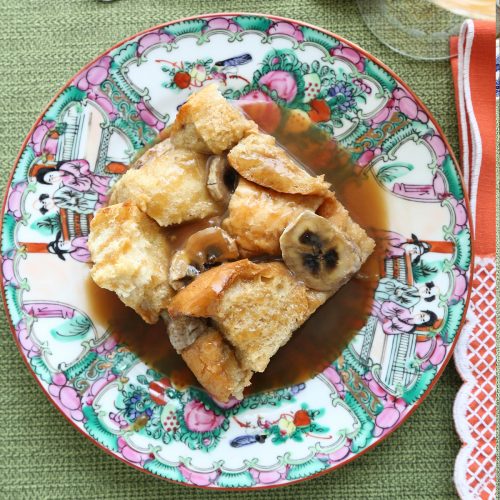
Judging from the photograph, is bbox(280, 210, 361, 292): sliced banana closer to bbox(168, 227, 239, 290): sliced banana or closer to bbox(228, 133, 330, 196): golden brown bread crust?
bbox(228, 133, 330, 196): golden brown bread crust

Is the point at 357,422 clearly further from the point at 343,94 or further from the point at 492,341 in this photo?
the point at 343,94

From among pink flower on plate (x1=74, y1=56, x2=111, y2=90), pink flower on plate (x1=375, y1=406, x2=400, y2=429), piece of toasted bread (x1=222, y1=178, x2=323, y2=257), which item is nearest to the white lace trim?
pink flower on plate (x1=375, y1=406, x2=400, y2=429)

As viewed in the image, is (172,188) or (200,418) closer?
(172,188)

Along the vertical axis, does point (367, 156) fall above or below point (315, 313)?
above

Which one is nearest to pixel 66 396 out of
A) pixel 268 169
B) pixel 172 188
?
pixel 172 188

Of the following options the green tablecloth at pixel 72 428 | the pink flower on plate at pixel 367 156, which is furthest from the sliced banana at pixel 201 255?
the green tablecloth at pixel 72 428

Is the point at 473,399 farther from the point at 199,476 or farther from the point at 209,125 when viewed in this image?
the point at 209,125

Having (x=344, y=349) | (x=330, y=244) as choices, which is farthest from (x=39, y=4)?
(x=344, y=349)
